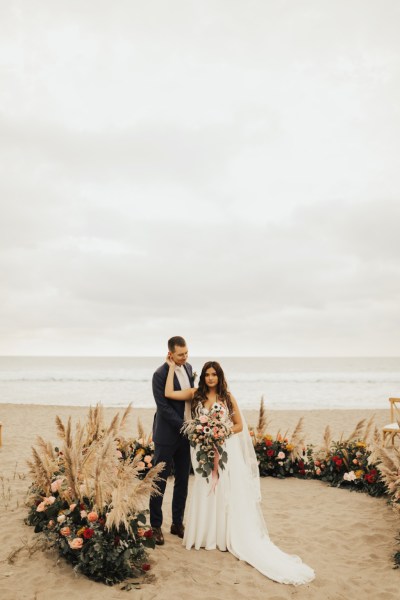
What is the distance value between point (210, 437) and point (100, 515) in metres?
1.32

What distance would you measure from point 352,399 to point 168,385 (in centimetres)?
2798

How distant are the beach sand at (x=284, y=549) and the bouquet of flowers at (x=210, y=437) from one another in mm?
936

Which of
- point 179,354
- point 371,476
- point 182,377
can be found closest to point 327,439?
point 371,476

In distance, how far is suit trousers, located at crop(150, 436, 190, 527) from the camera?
16.8 feet

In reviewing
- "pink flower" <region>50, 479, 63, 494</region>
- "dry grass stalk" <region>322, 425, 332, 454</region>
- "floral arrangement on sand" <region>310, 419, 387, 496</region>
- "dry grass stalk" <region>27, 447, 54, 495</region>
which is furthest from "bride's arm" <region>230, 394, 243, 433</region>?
"dry grass stalk" <region>322, 425, 332, 454</region>

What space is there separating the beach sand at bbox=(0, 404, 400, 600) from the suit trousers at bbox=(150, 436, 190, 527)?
0.30 meters

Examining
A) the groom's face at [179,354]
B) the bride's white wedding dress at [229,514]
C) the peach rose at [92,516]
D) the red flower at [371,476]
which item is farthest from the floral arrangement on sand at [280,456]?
the peach rose at [92,516]

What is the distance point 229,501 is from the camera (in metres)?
4.96

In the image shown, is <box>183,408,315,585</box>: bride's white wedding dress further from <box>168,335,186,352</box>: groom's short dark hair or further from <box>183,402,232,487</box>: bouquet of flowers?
<box>168,335,186,352</box>: groom's short dark hair

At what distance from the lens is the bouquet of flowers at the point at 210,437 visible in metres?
4.77

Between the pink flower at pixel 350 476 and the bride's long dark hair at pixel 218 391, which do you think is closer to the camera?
the bride's long dark hair at pixel 218 391

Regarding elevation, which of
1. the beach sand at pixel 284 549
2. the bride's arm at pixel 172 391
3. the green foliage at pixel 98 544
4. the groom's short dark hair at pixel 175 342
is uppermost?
the groom's short dark hair at pixel 175 342

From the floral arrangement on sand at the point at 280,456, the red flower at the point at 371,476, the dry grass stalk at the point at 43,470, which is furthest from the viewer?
the floral arrangement on sand at the point at 280,456

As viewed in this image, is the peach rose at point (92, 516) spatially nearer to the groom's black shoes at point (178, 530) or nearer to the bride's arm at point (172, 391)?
the bride's arm at point (172, 391)
